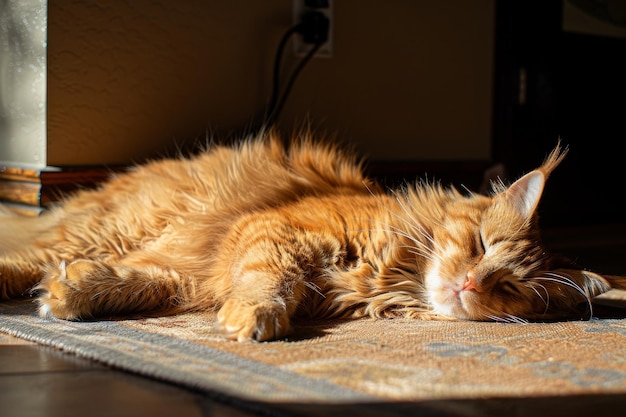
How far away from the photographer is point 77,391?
1237mm

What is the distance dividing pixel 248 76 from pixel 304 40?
10.6 inches

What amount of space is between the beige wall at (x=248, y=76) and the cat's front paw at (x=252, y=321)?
1.14 metres

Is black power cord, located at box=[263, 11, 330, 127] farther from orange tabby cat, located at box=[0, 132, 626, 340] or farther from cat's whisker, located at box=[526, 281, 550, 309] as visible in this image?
cat's whisker, located at box=[526, 281, 550, 309]

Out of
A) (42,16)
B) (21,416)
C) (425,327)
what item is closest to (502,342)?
(425,327)

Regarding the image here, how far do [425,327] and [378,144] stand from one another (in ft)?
5.32

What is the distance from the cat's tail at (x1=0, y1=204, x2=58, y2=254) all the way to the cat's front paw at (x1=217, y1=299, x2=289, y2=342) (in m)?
0.88

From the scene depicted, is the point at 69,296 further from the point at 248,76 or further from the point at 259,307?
the point at 248,76

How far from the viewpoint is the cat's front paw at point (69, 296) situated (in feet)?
5.69

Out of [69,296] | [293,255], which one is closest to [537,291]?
[293,255]

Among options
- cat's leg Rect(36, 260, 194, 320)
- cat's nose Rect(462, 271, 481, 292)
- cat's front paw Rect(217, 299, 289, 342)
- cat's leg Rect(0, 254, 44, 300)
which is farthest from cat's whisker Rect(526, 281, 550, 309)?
cat's leg Rect(0, 254, 44, 300)

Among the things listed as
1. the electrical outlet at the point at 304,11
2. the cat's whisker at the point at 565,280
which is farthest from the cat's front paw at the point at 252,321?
the electrical outlet at the point at 304,11

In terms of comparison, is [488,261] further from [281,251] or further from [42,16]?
[42,16]

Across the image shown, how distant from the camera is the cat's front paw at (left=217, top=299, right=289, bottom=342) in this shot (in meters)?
1.55

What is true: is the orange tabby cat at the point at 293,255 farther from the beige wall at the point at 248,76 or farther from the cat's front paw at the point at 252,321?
the beige wall at the point at 248,76
